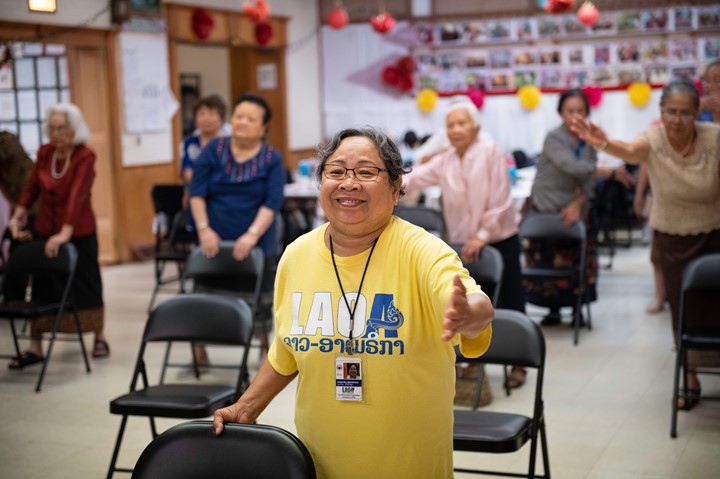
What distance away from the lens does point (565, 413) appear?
5.33 m

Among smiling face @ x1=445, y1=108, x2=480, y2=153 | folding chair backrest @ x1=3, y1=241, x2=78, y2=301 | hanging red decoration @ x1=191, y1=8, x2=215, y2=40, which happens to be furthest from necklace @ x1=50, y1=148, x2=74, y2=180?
hanging red decoration @ x1=191, y1=8, x2=215, y2=40

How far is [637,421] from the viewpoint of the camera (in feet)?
17.0

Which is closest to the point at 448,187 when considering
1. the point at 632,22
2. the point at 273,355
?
the point at 273,355

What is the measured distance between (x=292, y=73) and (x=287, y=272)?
11948 millimetres

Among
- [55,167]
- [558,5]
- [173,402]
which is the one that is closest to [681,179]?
[173,402]

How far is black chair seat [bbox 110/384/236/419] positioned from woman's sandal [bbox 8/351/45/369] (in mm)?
2574

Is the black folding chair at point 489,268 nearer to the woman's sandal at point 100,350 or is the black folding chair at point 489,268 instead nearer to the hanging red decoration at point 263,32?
the woman's sandal at point 100,350

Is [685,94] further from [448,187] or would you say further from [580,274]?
[580,274]

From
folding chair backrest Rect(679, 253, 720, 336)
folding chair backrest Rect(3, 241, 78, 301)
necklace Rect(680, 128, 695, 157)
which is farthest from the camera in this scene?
folding chair backrest Rect(3, 241, 78, 301)

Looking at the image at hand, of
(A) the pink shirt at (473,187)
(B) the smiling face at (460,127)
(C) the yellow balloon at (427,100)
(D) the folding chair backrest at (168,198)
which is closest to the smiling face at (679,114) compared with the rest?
(A) the pink shirt at (473,187)

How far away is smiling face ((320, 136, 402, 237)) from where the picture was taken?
248cm

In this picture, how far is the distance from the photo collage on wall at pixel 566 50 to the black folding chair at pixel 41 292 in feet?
28.7

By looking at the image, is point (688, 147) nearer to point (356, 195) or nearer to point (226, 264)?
point (226, 264)

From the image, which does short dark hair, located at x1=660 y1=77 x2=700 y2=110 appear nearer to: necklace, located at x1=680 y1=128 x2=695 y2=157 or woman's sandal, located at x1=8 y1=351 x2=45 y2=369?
necklace, located at x1=680 y1=128 x2=695 y2=157
